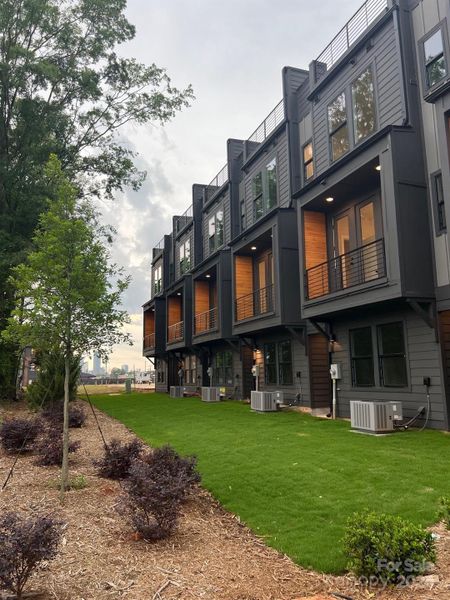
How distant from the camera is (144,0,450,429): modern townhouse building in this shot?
34.9 feet

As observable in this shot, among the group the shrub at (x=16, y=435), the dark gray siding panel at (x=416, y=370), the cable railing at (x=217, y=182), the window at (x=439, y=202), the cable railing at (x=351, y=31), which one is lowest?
the shrub at (x=16, y=435)

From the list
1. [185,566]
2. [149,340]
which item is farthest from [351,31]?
[149,340]

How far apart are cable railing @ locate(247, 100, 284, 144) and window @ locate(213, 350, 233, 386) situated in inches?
422

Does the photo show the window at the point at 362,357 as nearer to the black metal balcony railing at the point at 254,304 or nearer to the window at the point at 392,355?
the window at the point at 392,355

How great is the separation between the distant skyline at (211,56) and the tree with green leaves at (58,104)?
2.50 ft

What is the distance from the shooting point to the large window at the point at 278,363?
17391 mm

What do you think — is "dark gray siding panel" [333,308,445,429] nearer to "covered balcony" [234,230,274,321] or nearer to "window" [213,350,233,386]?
"covered balcony" [234,230,274,321]

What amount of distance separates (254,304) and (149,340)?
841 inches

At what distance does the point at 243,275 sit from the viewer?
20391mm

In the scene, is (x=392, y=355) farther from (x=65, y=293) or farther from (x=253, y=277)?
(x=253, y=277)

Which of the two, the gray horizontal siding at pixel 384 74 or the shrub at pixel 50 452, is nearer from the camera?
the shrub at pixel 50 452

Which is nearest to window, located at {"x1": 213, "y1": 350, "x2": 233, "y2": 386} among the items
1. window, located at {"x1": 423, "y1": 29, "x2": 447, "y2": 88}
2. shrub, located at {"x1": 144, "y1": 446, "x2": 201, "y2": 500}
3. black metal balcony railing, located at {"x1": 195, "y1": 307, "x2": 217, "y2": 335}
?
black metal balcony railing, located at {"x1": 195, "y1": 307, "x2": 217, "y2": 335}

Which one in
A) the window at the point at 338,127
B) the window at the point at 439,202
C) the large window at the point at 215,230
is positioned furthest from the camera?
Answer: the large window at the point at 215,230

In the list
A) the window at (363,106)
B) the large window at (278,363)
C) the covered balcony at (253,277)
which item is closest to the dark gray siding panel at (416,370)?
the large window at (278,363)
